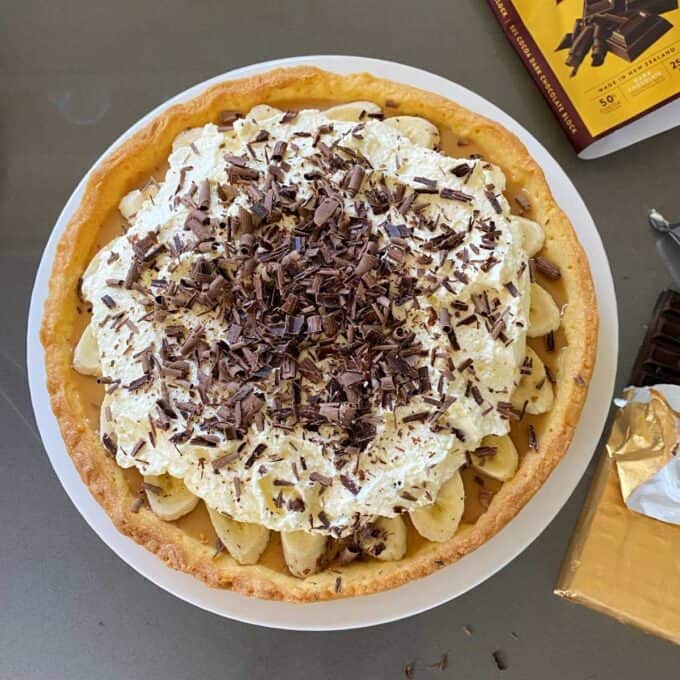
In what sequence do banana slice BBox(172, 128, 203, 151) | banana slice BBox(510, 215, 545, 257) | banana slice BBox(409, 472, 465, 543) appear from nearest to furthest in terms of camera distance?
banana slice BBox(409, 472, 465, 543) → banana slice BBox(510, 215, 545, 257) → banana slice BBox(172, 128, 203, 151)

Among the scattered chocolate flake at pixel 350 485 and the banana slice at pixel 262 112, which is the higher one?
the banana slice at pixel 262 112

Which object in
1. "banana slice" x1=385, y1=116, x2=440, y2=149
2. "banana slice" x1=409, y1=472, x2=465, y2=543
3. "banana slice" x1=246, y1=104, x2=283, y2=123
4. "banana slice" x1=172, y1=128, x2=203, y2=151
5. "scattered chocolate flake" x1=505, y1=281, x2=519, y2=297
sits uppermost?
"banana slice" x1=172, y1=128, x2=203, y2=151

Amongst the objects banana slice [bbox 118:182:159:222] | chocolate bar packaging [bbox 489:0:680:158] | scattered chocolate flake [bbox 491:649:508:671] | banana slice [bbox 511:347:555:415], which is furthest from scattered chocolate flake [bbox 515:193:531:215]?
scattered chocolate flake [bbox 491:649:508:671]

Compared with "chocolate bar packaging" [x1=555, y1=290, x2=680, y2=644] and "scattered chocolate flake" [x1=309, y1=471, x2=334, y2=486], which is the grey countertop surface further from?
"scattered chocolate flake" [x1=309, y1=471, x2=334, y2=486]

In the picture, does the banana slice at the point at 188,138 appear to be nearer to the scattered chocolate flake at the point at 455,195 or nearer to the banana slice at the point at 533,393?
the scattered chocolate flake at the point at 455,195

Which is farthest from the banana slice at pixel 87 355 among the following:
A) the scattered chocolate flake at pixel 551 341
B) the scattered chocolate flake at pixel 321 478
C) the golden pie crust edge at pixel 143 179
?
the scattered chocolate flake at pixel 551 341

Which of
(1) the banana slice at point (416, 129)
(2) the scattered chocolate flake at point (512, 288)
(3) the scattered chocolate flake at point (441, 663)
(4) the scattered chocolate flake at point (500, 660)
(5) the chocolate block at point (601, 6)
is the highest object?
(5) the chocolate block at point (601, 6)
